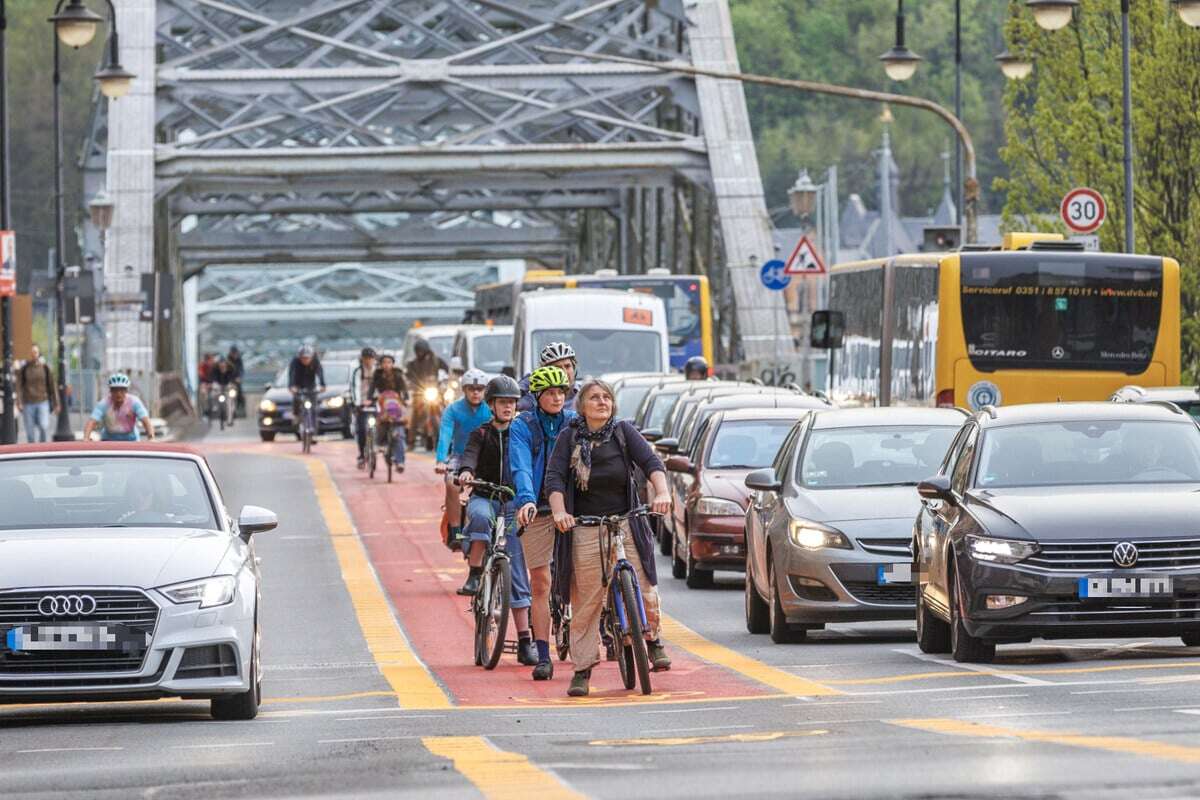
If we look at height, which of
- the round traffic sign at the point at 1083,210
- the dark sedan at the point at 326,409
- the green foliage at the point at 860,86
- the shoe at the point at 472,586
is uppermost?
the green foliage at the point at 860,86

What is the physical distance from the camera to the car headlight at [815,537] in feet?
58.1

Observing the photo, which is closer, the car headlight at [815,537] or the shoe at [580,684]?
the shoe at [580,684]

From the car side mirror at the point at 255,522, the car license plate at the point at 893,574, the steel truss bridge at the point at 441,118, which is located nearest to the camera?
the car side mirror at the point at 255,522

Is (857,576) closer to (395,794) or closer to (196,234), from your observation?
(395,794)

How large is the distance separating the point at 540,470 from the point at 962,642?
8.06 ft

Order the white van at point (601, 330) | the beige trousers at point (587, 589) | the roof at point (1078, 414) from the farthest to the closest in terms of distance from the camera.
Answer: the white van at point (601, 330) → the roof at point (1078, 414) → the beige trousers at point (587, 589)

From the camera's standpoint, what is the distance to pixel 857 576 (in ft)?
58.0

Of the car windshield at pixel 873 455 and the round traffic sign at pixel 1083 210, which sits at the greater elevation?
the round traffic sign at pixel 1083 210

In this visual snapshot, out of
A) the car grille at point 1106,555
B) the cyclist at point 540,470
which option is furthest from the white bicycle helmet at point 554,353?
the car grille at point 1106,555

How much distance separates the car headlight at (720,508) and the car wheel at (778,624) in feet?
16.2

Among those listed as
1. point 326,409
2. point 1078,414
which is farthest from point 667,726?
point 326,409

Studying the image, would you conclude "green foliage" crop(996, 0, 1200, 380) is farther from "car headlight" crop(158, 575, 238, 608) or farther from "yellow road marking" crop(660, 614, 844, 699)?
"car headlight" crop(158, 575, 238, 608)

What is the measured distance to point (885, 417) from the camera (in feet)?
63.9

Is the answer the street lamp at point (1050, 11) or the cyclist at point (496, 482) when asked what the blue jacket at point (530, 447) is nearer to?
the cyclist at point (496, 482)
